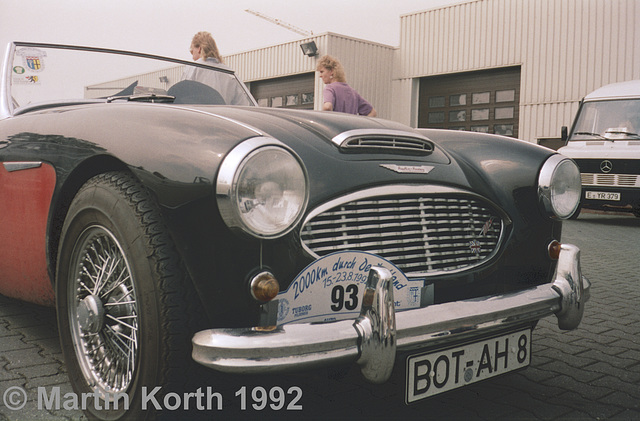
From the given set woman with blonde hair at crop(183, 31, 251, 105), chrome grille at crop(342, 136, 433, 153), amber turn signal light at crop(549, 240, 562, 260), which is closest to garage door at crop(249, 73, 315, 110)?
woman with blonde hair at crop(183, 31, 251, 105)

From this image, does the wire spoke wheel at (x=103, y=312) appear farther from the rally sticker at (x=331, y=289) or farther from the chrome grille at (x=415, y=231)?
the chrome grille at (x=415, y=231)

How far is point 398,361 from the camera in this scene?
1.73m

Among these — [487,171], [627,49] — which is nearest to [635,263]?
[487,171]

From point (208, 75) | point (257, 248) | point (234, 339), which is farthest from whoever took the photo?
point (208, 75)

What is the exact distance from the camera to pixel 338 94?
5277mm

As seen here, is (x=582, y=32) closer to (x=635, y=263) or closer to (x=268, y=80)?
(x=268, y=80)

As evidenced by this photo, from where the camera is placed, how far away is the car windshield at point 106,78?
2.99 metres

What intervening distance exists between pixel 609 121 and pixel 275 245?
916 cm

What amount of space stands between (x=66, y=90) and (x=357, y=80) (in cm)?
1562

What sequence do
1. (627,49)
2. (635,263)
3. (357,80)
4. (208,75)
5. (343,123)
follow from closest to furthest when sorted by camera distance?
(343,123) → (208,75) → (635,263) → (627,49) → (357,80)

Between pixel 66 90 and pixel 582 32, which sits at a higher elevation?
pixel 582 32

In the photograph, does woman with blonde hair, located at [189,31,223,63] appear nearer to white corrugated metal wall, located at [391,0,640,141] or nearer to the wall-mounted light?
white corrugated metal wall, located at [391,0,640,141]

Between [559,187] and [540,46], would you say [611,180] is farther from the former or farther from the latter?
[540,46]

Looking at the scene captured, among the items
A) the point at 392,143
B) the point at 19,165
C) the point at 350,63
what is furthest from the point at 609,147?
the point at 350,63
